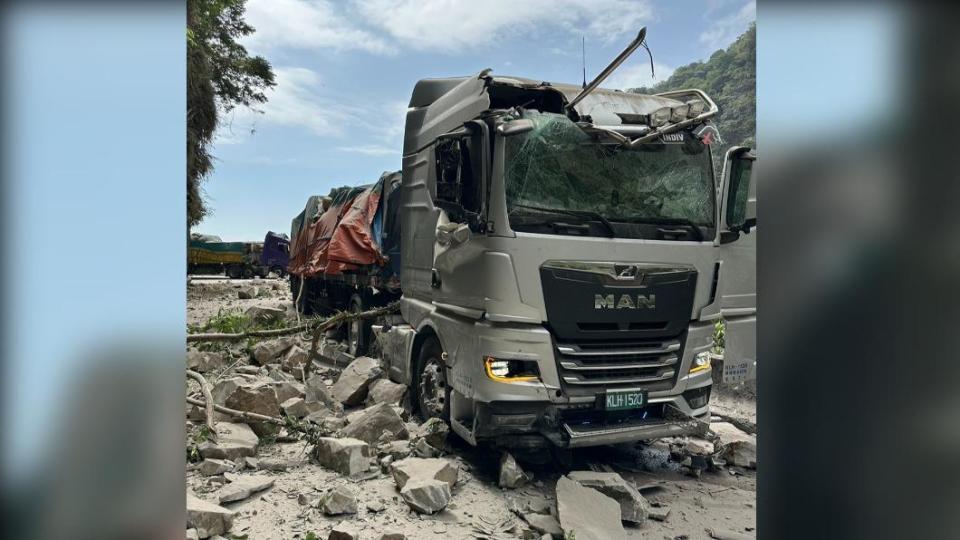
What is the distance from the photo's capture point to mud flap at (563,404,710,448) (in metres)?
4.06

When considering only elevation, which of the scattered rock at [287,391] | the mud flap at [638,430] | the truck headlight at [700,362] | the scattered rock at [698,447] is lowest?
the scattered rock at [698,447]

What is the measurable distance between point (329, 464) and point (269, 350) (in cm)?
434

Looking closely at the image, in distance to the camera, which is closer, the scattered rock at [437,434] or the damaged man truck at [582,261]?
the damaged man truck at [582,261]

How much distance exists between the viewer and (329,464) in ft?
14.5

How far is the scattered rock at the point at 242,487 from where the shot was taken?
383 centimetres

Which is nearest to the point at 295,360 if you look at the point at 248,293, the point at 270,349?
the point at 270,349

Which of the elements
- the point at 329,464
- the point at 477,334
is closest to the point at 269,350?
the point at 329,464

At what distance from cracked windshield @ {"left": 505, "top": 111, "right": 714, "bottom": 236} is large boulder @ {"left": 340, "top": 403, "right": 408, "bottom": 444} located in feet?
6.83

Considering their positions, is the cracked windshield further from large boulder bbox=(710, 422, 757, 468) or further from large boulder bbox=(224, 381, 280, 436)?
large boulder bbox=(224, 381, 280, 436)

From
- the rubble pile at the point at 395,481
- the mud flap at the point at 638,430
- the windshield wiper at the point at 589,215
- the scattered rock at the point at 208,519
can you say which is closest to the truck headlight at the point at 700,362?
the mud flap at the point at 638,430

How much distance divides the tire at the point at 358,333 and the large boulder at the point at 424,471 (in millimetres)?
4128

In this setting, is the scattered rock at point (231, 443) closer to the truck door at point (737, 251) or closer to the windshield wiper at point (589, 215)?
the windshield wiper at point (589, 215)

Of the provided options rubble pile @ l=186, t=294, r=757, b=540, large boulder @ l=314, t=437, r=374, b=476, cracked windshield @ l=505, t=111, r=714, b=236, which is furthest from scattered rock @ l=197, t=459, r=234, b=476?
cracked windshield @ l=505, t=111, r=714, b=236
